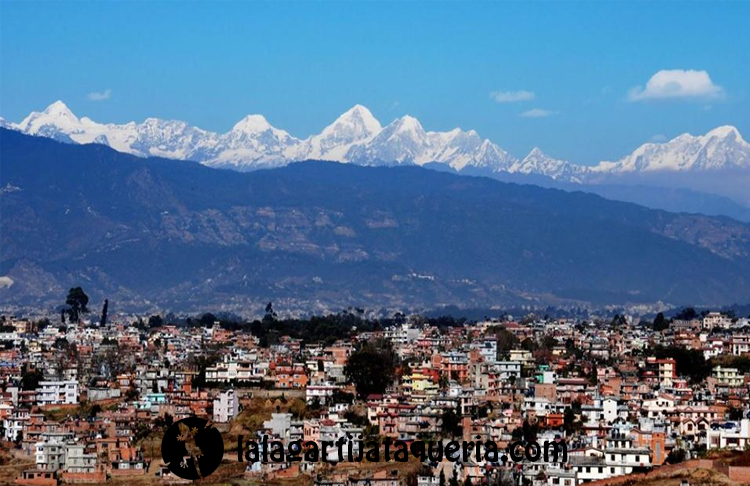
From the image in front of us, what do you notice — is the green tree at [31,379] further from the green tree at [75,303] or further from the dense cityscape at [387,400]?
the green tree at [75,303]

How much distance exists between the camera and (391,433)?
2142 inches

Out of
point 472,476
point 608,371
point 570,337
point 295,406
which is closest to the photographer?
point 472,476

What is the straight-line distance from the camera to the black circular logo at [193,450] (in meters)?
48.0

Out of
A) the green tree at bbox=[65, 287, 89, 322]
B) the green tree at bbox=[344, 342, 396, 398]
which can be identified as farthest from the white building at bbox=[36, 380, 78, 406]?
the green tree at bbox=[65, 287, 89, 322]

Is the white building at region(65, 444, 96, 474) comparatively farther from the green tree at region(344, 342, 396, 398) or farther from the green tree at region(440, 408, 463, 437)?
the green tree at region(344, 342, 396, 398)

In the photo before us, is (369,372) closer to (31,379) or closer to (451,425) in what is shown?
(451,425)

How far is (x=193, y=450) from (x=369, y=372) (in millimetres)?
14711

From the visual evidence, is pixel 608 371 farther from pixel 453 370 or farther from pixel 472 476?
pixel 472 476

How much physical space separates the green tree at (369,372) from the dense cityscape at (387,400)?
3.0 inches

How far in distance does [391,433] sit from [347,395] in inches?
309

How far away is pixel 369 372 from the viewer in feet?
211

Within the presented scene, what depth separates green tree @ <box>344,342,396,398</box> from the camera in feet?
209

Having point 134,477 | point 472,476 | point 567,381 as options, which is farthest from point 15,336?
point 472,476

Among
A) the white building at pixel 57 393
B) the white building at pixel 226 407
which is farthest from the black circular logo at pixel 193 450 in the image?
the white building at pixel 57 393
